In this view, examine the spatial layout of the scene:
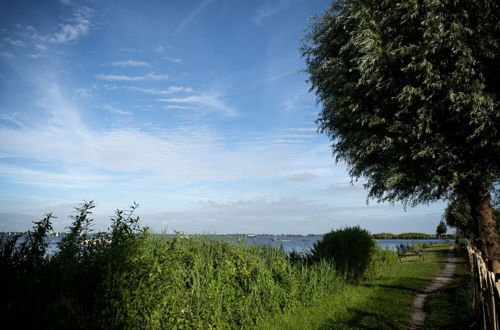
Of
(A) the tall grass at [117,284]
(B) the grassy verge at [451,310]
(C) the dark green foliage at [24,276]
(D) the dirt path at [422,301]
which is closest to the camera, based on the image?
(C) the dark green foliage at [24,276]

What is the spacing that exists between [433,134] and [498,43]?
3133 millimetres

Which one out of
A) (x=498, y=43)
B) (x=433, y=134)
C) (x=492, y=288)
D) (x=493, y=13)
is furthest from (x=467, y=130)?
(x=492, y=288)

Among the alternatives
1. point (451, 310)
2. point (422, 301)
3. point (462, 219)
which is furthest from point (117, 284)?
point (462, 219)

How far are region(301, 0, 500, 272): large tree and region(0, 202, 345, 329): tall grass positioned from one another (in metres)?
6.65

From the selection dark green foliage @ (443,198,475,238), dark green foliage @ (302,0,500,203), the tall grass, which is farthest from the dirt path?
dark green foliage @ (443,198,475,238)

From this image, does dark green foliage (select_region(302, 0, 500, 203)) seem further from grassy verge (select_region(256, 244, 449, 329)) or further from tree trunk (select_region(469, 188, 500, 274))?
grassy verge (select_region(256, 244, 449, 329))

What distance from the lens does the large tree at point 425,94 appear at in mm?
8852

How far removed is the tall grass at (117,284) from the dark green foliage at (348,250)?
7.68 metres

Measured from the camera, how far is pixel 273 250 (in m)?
11.4

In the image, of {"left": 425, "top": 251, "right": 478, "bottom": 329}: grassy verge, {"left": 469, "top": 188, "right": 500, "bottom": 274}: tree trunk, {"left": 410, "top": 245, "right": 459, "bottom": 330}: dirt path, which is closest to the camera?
{"left": 425, "top": 251, "right": 478, "bottom": 329}: grassy verge

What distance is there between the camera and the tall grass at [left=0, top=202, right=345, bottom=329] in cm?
442

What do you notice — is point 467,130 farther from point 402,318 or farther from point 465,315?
point 402,318

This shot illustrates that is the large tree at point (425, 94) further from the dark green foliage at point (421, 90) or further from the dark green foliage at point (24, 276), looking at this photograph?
the dark green foliage at point (24, 276)

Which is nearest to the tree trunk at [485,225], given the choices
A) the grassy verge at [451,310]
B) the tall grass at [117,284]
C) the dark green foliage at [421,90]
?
the dark green foliage at [421,90]
